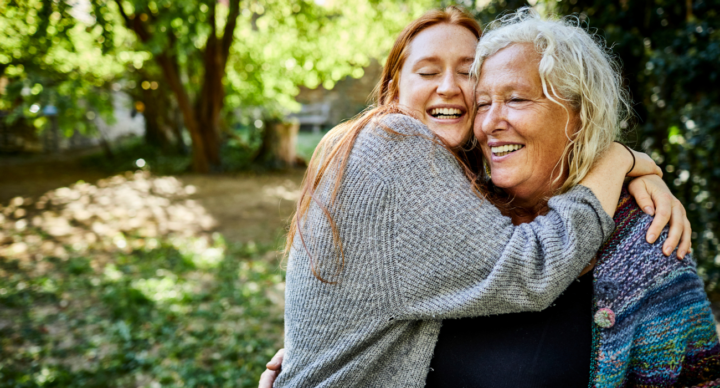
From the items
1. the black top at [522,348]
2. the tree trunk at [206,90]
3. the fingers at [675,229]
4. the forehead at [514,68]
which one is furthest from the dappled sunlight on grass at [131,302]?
the tree trunk at [206,90]

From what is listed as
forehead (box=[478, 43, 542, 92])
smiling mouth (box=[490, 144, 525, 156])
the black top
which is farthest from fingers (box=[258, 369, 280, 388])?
forehead (box=[478, 43, 542, 92])

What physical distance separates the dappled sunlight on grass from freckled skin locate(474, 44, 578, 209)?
3116mm

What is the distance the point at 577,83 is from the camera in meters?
1.60

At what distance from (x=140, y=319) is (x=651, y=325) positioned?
187 inches

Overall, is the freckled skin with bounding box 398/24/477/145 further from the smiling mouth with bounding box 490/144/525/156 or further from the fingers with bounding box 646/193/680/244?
the fingers with bounding box 646/193/680/244

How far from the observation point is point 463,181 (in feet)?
4.92

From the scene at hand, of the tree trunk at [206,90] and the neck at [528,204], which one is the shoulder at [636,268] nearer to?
the neck at [528,204]

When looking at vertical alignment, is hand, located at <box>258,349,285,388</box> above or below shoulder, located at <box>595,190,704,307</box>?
below

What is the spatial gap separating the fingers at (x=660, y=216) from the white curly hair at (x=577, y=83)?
0.25 m

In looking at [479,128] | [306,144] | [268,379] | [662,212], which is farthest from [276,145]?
[662,212]

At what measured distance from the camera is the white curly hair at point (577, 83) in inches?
62.6

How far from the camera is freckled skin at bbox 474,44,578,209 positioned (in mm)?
1628

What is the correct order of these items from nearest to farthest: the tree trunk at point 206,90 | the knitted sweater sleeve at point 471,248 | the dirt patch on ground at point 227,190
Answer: the knitted sweater sleeve at point 471,248 < the dirt patch on ground at point 227,190 < the tree trunk at point 206,90

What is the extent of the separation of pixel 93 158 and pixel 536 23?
17466 mm
